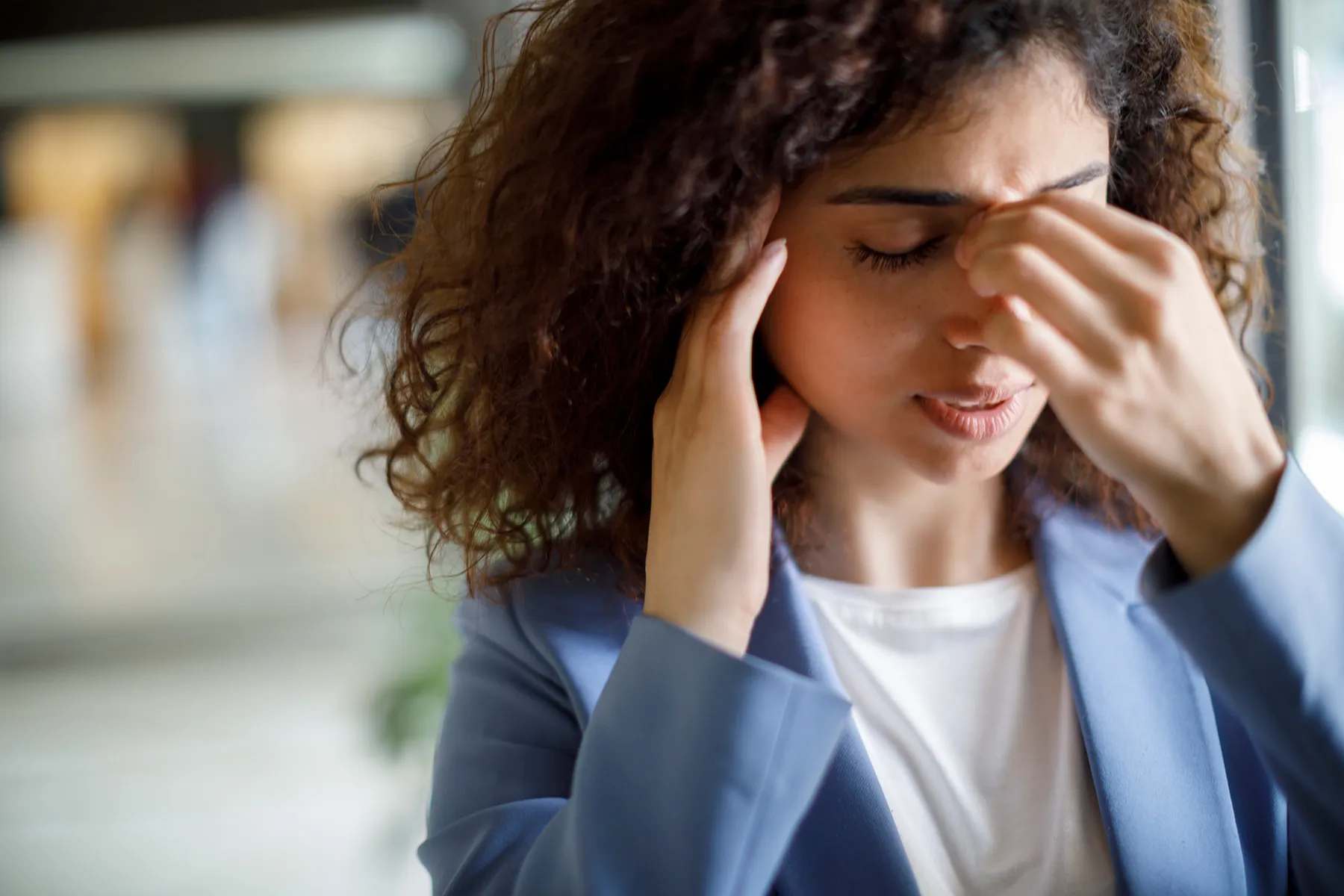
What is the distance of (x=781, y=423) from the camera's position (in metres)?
0.98

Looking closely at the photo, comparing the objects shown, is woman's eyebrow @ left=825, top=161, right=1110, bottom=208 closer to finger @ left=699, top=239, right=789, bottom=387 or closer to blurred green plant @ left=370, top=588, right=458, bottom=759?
finger @ left=699, top=239, right=789, bottom=387

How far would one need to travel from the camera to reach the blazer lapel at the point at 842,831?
873 millimetres

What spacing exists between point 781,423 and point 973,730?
0.32m

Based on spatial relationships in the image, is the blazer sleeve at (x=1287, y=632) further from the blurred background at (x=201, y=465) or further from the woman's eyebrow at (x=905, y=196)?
the blurred background at (x=201, y=465)

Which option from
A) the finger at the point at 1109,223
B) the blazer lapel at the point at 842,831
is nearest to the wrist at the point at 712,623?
the blazer lapel at the point at 842,831

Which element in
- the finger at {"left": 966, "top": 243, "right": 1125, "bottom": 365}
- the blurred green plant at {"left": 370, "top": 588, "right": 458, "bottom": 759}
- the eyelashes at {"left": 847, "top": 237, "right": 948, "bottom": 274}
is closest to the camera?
the finger at {"left": 966, "top": 243, "right": 1125, "bottom": 365}

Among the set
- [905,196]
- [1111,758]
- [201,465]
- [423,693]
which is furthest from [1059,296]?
[201,465]

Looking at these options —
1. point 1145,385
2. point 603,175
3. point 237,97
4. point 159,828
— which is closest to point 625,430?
point 603,175

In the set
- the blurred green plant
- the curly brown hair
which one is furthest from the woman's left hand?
the blurred green plant

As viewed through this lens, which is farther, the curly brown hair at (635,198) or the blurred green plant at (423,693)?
the blurred green plant at (423,693)

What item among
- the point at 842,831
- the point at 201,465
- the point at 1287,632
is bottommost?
the point at 201,465

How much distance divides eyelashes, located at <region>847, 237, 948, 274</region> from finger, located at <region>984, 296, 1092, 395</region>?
3.6 inches

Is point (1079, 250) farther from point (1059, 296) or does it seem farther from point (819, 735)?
point (819, 735)

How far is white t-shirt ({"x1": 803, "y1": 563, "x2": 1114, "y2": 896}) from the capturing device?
36.7 inches
